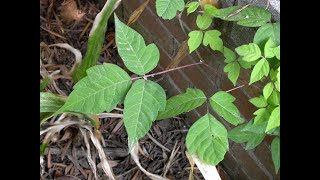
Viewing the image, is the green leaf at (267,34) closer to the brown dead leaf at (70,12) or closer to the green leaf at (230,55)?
the green leaf at (230,55)

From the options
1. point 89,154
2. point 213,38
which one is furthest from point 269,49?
point 89,154

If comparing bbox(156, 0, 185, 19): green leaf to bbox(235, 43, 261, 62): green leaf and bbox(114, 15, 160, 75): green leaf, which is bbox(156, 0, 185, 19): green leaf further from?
bbox(235, 43, 261, 62): green leaf

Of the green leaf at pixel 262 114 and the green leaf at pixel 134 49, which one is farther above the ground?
the green leaf at pixel 134 49

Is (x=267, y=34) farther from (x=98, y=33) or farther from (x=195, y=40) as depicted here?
(x=98, y=33)

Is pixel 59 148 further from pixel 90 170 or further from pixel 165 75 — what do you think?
pixel 165 75

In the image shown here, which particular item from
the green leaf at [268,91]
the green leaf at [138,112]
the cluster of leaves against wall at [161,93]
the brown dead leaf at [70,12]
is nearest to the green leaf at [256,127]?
the cluster of leaves against wall at [161,93]
